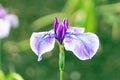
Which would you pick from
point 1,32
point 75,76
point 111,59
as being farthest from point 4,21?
point 111,59

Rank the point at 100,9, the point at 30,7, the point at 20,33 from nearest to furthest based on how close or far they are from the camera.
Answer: the point at 100,9, the point at 20,33, the point at 30,7

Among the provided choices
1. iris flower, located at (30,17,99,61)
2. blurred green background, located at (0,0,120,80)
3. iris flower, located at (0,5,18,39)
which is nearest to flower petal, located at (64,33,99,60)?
iris flower, located at (30,17,99,61)

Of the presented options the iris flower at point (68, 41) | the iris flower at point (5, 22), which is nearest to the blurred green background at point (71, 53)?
the iris flower at point (5, 22)

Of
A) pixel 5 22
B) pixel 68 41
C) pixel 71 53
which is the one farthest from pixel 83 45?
pixel 71 53

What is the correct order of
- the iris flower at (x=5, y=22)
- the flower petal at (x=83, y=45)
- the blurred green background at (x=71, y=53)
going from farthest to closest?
the blurred green background at (x=71, y=53), the iris flower at (x=5, y=22), the flower petal at (x=83, y=45)

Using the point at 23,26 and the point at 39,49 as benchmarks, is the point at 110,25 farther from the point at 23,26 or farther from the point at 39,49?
the point at 39,49

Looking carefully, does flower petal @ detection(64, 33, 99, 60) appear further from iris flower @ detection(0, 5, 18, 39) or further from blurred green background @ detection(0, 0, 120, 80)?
blurred green background @ detection(0, 0, 120, 80)

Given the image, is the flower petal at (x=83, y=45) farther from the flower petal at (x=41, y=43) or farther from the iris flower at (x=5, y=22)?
the iris flower at (x=5, y=22)
